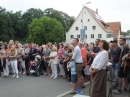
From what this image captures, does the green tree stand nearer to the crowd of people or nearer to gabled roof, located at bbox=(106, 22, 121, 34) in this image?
gabled roof, located at bbox=(106, 22, 121, 34)

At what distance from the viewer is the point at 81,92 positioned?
6516 mm

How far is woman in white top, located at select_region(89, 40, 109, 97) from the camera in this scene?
14.8 ft

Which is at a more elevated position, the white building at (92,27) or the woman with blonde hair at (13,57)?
the white building at (92,27)

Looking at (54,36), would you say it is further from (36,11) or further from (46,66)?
(46,66)

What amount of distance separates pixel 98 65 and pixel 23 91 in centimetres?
379

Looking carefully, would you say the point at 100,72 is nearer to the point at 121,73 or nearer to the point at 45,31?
the point at 121,73

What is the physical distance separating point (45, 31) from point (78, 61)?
1881 inches

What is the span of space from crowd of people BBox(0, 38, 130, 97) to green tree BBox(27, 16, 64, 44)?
135 ft

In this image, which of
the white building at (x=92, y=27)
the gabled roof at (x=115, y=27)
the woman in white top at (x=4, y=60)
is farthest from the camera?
the gabled roof at (x=115, y=27)

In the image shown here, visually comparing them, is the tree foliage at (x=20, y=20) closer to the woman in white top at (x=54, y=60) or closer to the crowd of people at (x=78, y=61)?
the crowd of people at (x=78, y=61)

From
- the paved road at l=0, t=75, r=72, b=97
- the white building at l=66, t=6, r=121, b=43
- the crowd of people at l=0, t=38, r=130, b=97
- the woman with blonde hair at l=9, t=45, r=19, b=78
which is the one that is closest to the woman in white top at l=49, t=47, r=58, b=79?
the crowd of people at l=0, t=38, r=130, b=97

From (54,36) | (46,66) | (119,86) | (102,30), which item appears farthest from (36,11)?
(119,86)

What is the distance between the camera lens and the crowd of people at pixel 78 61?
465cm

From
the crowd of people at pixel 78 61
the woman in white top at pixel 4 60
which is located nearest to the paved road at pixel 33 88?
the crowd of people at pixel 78 61
